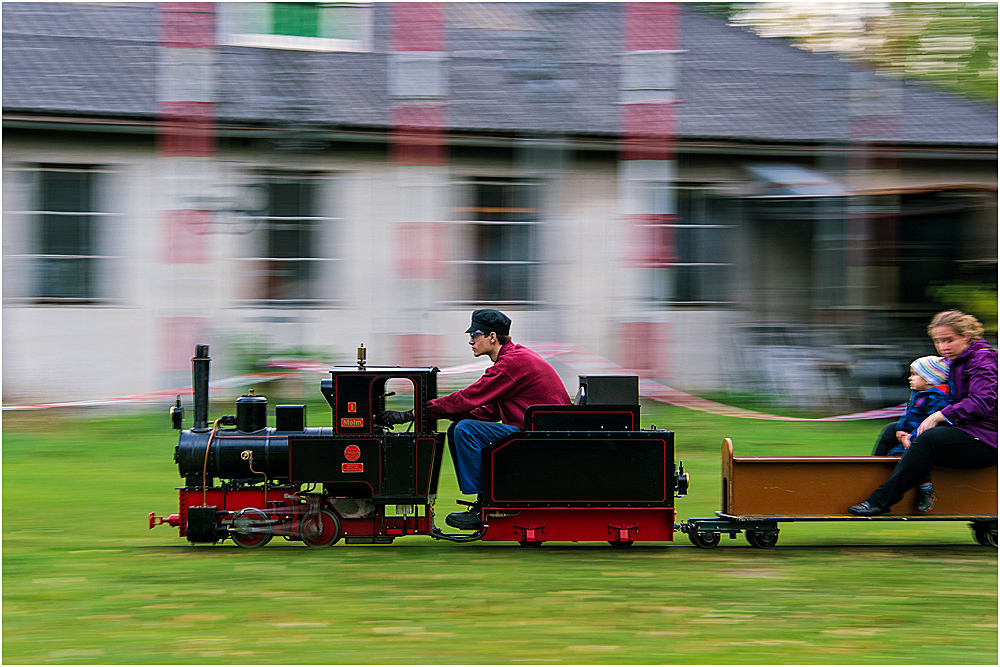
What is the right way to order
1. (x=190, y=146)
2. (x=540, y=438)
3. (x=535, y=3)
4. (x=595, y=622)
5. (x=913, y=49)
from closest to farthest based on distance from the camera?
1. (x=595, y=622)
2. (x=540, y=438)
3. (x=190, y=146)
4. (x=913, y=49)
5. (x=535, y=3)

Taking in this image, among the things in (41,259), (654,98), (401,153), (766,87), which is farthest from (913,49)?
(41,259)

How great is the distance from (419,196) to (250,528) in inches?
345

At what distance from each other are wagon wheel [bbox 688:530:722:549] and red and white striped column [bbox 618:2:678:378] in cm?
767

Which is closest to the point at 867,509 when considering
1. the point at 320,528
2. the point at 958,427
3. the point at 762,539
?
the point at 762,539

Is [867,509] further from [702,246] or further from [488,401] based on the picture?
[702,246]

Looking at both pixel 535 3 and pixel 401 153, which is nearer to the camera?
pixel 401 153

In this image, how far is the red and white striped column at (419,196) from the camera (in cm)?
1519

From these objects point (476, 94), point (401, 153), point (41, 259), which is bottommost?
point (41, 259)

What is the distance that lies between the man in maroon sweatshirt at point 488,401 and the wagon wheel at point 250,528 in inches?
41.4

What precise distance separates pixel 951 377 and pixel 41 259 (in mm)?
12236

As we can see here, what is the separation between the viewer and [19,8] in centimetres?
1669

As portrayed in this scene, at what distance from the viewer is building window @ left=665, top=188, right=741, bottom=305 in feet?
53.1

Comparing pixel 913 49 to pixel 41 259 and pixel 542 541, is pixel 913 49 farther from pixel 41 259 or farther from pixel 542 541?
pixel 41 259

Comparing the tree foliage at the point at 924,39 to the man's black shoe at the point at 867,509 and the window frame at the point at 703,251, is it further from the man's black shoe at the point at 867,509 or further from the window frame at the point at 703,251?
the man's black shoe at the point at 867,509
